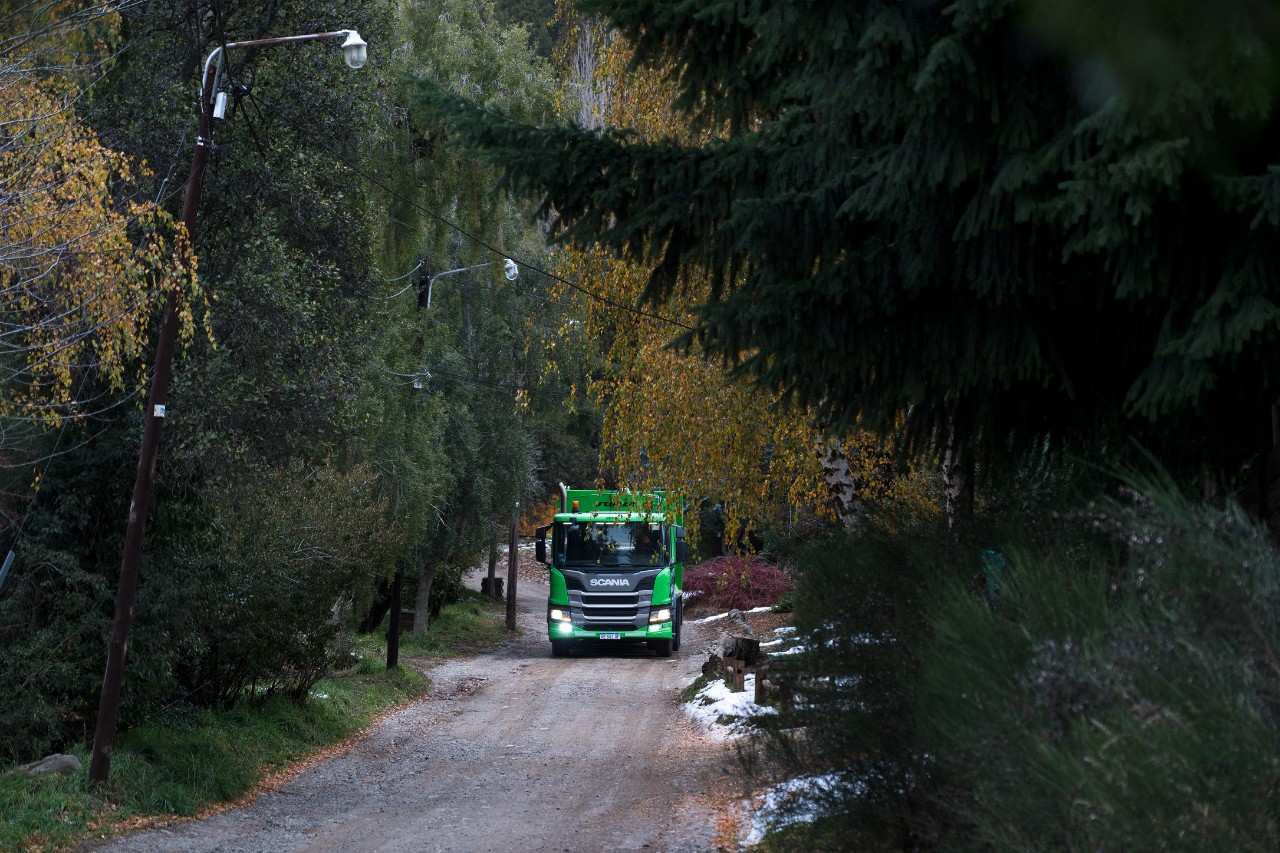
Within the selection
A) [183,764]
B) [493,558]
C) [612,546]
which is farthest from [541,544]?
A: [183,764]

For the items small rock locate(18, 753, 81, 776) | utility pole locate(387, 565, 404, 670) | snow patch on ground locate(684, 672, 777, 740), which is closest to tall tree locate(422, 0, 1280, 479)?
small rock locate(18, 753, 81, 776)

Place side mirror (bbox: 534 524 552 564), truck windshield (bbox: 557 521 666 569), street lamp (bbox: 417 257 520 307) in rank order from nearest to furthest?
street lamp (bbox: 417 257 520 307)
side mirror (bbox: 534 524 552 564)
truck windshield (bbox: 557 521 666 569)

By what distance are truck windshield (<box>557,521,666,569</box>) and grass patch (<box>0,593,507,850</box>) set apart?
7064mm

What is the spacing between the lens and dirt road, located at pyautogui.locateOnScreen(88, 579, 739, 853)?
10.6 meters

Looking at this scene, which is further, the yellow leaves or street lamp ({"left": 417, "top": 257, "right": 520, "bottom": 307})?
street lamp ({"left": 417, "top": 257, "right": 520, "bottom": 307})

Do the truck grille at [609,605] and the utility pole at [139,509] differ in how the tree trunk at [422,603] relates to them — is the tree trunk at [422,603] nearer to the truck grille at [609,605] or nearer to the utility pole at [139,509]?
the truck grille at [609,605]

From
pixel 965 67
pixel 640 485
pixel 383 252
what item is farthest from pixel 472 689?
pixel 965 67

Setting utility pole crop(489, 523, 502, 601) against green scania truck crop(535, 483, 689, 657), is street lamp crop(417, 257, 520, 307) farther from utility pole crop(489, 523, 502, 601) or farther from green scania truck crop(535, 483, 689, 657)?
utility pole crop(489, 523, 502, 601)

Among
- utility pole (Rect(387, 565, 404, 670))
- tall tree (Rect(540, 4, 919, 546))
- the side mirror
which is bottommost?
utility pole (Rect(387, 565, 404, 670))

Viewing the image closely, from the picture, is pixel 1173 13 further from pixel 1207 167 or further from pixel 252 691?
pixel 252 691

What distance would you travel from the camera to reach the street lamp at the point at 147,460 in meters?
11.4

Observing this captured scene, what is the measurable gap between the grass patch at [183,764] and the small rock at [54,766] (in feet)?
0.36

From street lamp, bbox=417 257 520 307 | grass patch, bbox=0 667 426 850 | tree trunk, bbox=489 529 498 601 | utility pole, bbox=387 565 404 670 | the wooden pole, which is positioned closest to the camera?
grass patch, bbox=0 667 426 850

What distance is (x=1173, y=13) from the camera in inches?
230
